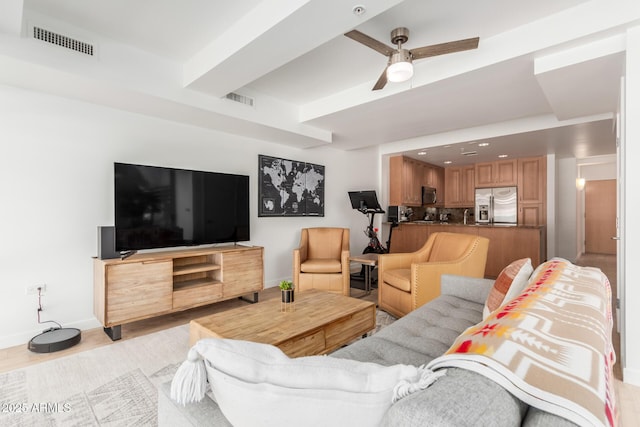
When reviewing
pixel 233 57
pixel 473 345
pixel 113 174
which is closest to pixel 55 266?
pixel 113 174

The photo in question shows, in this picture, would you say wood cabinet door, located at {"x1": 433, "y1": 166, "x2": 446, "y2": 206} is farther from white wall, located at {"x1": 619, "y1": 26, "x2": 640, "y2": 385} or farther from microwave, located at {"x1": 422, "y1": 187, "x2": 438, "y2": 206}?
white wall, located at {"x1": 619, "y1": 26, "x2": 640, "y2": 385}

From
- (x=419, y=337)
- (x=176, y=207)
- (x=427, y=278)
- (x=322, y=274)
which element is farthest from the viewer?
(x=322, y=274)

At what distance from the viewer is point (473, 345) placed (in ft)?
2.53

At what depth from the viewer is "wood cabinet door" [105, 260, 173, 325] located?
2.71 m

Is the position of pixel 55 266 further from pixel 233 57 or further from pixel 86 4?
pixel 233 57

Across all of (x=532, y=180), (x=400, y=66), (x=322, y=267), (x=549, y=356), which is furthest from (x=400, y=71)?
(x=532, y=180)

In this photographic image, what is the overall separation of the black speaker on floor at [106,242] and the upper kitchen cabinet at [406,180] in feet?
16.2

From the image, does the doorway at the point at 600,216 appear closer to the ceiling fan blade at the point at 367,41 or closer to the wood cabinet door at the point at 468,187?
the wood cabinet door at the point at 468,187

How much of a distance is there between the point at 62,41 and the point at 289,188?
297cm

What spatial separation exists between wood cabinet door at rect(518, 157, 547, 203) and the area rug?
6.46m

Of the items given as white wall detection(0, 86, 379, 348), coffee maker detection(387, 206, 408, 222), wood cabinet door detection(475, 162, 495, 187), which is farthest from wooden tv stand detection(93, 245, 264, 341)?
wood cabinet door detection(475, 162, 495, 187)

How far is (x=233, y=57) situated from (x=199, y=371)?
233 cm

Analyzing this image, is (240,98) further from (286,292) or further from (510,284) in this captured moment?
(510,284)

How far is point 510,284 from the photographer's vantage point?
6.27 feet
